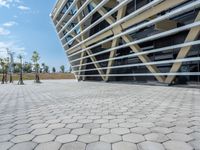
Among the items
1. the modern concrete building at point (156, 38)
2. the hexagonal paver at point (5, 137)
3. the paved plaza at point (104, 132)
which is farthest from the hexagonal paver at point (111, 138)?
the modern concrete building at point (156, 38)

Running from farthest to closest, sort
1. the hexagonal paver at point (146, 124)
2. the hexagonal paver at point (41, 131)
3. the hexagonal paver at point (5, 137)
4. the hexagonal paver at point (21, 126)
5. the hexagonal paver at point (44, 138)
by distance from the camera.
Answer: the hexagonal paver at point (21, 126) → the hexagonal paver at point (146, 124) → the hexagonal paver at point (41, 131) → the hexagonal paver at point (5, 137) → the hexagonal paver at point (44, 138)

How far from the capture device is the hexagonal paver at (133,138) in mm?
3039

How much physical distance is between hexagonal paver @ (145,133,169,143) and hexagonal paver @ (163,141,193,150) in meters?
0.13

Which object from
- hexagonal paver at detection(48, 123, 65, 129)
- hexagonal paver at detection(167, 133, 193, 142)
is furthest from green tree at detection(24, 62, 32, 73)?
hexagonal paver at detection(167, 133, 193, 142)

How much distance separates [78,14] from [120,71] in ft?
28.7

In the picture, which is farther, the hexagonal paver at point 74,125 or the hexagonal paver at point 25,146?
the hexagonal paver at point 74,125

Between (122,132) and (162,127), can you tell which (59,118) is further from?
(162,127)

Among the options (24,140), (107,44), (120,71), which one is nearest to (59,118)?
(24,140)

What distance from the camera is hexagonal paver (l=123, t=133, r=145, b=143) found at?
304 cm

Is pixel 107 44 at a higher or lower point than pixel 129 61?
higher

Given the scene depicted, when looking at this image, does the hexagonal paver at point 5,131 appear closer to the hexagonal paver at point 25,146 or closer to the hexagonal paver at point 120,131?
the hexagonal paver at point 25,146

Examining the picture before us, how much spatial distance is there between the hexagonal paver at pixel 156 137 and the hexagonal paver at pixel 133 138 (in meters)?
0.11

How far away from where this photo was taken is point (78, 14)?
2211 centimetres

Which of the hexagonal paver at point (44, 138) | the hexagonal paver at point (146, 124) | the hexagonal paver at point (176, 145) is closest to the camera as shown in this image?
the hexagonal paver at point (176, 145)
